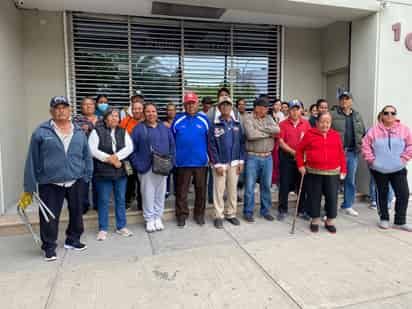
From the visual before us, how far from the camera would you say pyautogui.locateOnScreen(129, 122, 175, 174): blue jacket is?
3898mm

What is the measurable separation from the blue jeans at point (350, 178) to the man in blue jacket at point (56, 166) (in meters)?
3.72

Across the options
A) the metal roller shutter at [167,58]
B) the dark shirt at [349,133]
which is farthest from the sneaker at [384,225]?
the metal roller shutter at [167,58]

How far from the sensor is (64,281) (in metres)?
2.83

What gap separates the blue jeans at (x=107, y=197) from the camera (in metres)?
3.75

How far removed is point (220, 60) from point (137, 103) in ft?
8.74

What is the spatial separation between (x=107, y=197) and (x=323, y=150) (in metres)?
2.77

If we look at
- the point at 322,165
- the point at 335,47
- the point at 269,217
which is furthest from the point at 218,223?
the point at 335,47

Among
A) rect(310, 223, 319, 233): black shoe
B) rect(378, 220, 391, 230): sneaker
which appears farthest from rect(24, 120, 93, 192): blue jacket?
rect(378, 220, 391, 230): sneaker

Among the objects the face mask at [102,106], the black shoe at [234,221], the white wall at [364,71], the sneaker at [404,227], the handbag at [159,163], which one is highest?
Answer: the white wall at [364,71]

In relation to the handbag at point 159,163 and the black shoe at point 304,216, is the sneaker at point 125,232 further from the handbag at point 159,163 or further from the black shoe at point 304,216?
the black shoe at point 304,216

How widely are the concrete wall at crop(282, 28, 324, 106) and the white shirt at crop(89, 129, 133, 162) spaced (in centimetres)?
408

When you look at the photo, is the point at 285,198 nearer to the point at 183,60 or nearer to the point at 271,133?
the point at 271,133

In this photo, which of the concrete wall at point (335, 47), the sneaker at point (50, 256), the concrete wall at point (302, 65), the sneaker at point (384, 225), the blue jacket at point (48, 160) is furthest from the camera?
the concrete wall at point (302, 65)

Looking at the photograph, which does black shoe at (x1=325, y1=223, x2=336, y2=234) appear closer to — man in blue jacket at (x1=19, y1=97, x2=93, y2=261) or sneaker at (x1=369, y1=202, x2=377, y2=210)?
sneaker at (x1=369, y1=202, x2=377, y2=210)
